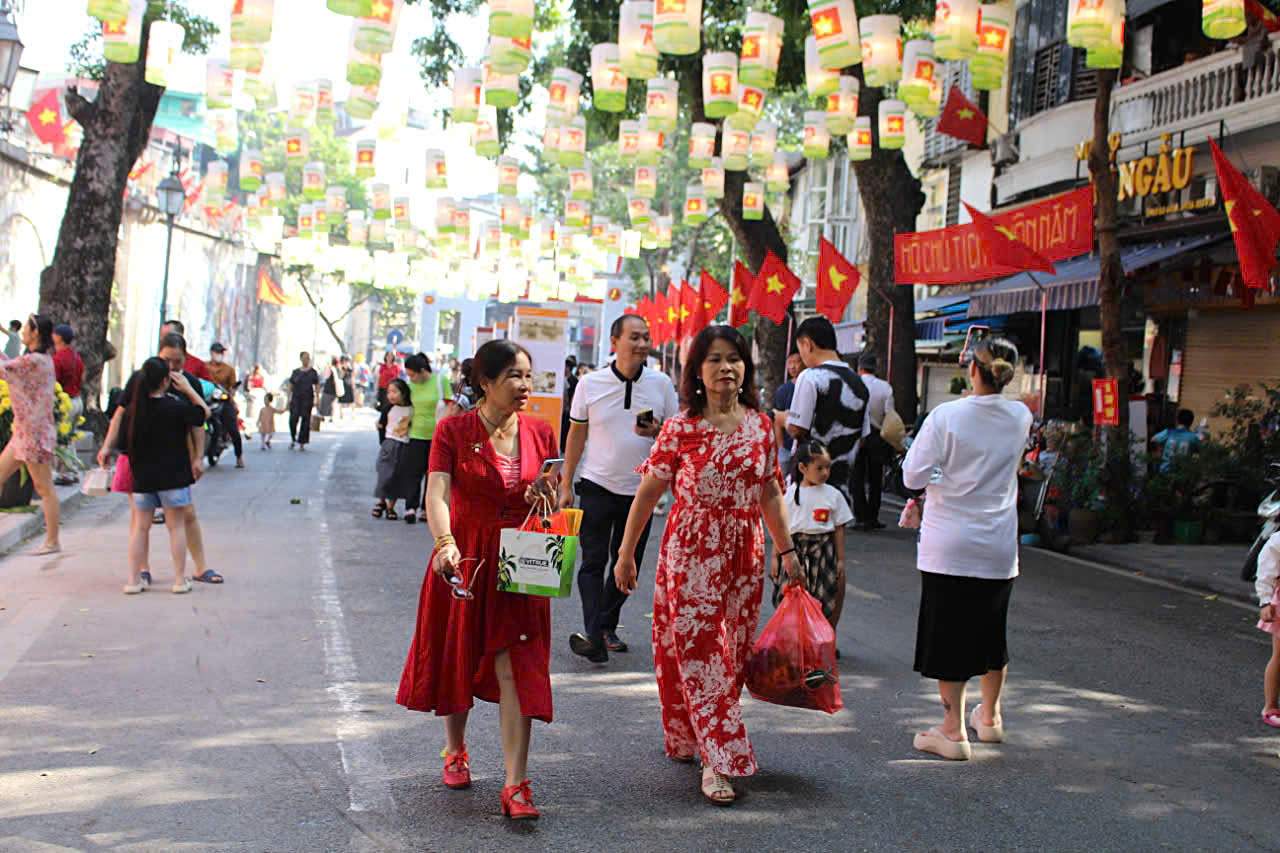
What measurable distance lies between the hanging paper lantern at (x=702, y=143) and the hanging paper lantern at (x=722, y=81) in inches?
191

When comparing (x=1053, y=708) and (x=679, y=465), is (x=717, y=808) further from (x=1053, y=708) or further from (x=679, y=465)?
(x=1053, y=708)

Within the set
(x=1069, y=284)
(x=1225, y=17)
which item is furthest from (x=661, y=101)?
(x=1225, y=17)

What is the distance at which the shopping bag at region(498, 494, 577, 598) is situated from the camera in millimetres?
5156

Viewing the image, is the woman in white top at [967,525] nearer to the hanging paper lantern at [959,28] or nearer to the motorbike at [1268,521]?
the motorbike at [1268,521]

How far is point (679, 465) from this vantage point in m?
5.84

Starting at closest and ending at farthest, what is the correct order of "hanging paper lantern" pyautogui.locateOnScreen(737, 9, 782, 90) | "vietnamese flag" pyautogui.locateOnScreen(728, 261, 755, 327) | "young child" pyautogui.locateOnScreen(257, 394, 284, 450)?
1. "hanging paper lantern" pyautogui.locateOnScreen(737, 9, 782, 90)
2. "vietnamese flag" pyautogui.locateOnScreen(728, 261, 755, 327)
3. "young child" pyautogui.locateOnScreen(257, 394, 284, 450)

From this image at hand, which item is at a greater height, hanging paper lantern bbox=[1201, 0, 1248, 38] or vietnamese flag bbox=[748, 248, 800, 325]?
hanging paper lantern bbox=[1201, 0, 1248, 38]

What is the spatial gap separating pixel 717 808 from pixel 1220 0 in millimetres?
9332

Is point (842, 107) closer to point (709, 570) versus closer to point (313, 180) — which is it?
point (709, 570)

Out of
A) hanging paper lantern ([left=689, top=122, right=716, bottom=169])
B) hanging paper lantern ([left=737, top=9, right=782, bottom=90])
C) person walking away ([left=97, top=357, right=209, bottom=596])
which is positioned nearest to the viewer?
person walking away ([left=97, top=357, right=209, bottom=596])

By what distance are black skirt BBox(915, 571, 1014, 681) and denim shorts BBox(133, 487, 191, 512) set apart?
5.63m

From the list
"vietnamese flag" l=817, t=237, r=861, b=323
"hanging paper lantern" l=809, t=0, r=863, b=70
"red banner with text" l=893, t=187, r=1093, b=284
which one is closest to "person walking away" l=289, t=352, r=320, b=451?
"vietnamese flag" l=817, t=237, r=861, b=323

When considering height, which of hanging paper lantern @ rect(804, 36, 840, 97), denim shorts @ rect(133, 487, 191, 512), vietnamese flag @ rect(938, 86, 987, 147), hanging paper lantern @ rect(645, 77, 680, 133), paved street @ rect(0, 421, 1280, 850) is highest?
vietnamese flag @ rect(938, 86, 987, 147)

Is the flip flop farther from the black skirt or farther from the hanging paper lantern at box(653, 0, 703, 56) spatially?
the hanging paper lantern at box(653, 0, 703, 56)
